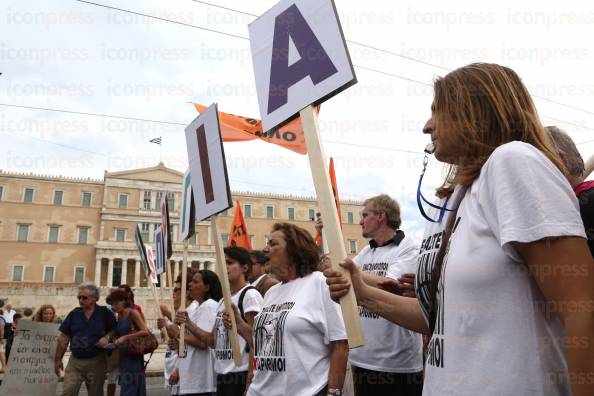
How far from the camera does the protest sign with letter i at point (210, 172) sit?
3506 millimetres

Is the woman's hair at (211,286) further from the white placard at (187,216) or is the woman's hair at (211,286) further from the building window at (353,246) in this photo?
the building window at (353,246)

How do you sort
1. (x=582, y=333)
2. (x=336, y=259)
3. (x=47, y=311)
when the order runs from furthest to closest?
(x=47, y=311) → (x=336, y=259) → (x=582, y=333)

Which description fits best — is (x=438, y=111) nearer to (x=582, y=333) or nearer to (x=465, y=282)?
(x=465, y=282)

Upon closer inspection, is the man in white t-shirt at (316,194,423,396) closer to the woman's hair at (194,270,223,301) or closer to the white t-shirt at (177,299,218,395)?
the white t-shirt at (177,299,218,395)

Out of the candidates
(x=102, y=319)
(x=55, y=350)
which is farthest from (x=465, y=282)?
(x=55, y=350)

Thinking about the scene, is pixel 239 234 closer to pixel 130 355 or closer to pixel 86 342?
pixel 130 355

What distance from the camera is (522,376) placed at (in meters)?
1.16

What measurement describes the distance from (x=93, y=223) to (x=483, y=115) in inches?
2444

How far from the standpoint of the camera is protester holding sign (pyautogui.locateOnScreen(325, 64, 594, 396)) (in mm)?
1105

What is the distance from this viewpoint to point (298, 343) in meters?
2.70

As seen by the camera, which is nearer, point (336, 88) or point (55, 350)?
point (336, 88)

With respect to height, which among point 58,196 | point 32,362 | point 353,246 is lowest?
point 32,362

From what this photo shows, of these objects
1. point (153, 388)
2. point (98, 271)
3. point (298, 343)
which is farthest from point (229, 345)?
point (98, 271)

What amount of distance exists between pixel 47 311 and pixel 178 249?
5488 centimetres
